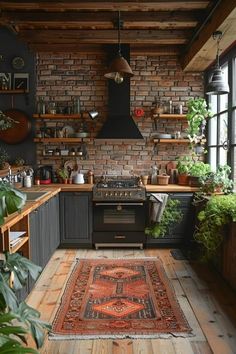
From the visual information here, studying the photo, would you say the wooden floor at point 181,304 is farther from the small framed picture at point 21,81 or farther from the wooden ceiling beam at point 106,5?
the wooden ceiling beam at point 106,5

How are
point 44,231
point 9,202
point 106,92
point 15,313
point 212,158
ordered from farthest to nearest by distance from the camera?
point 106,92, point 212,158, point 44,231, point 9,202, point 15,313

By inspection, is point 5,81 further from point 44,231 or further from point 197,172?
point 197,172

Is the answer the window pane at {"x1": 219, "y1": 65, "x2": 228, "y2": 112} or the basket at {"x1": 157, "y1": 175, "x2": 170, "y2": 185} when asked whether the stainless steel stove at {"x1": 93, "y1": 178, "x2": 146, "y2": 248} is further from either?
the window pane at {"x1": 219, "y1": 65, "x2": 228, "y2": 112}

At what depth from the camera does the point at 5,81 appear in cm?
527

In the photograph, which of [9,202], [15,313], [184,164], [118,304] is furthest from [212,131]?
[15,313]

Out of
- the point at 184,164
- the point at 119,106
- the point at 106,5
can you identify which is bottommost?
the point at 184,164

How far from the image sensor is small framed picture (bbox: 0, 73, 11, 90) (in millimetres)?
5250

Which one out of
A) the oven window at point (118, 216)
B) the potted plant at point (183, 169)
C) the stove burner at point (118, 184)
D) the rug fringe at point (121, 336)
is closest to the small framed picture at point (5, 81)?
the stove burner at point (118, 184)

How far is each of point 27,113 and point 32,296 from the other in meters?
2.98

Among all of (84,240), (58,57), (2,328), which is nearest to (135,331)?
(2,328)

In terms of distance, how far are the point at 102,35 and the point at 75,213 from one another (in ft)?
7.90

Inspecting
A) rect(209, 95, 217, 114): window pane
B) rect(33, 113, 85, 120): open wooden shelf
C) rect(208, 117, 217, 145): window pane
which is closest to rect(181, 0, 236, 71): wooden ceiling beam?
rect(209, 95, 217, 114): window pane

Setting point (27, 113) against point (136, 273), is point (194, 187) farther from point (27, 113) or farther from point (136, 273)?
point (27, 113)

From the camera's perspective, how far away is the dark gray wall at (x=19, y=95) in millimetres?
5297
